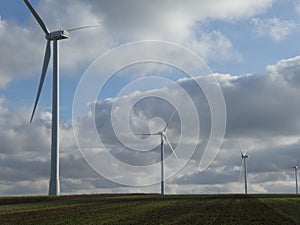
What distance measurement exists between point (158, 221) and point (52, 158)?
4412 centimetres

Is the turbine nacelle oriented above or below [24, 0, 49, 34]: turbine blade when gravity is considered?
below

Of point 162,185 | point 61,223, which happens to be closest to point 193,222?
point 61,223

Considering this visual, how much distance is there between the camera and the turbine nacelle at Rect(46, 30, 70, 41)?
86.2 m

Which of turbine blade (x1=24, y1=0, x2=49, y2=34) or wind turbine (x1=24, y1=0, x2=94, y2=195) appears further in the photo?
turbine blade (x1=24, y1=0, x2=49, y2=34)

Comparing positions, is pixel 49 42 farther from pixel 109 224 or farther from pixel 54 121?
pixel 109 224

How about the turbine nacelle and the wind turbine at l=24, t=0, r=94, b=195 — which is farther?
A: the turbine nacelle

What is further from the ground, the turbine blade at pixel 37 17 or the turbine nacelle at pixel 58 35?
the turbine blade at pixel 37 17

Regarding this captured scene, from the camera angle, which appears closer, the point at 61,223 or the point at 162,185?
the point at 61,223

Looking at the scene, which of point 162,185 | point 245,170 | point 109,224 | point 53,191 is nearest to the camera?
point 109,224

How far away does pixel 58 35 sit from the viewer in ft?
283

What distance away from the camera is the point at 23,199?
3418 inches

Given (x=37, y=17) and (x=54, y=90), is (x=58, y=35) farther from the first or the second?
(x=54, y=90)

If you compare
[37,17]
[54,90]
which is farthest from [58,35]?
[54,90]

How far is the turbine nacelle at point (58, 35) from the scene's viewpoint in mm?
86250
